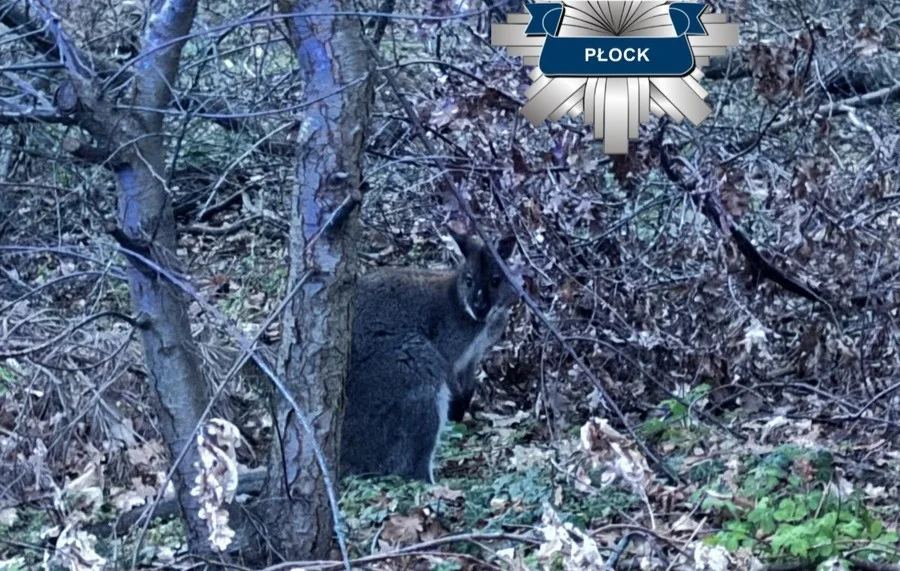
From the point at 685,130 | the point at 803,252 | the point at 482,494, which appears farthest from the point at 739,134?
the point at 482,494

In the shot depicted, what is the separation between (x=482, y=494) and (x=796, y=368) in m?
2.04

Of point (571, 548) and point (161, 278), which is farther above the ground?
point (161, 278)

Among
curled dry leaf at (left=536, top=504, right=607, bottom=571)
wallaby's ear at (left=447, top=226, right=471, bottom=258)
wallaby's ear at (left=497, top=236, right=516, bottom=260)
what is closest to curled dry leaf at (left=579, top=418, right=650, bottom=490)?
curled dry leaf at (left=536, top=504, right=607, bottom=571)

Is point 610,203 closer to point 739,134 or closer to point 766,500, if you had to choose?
point 739,134

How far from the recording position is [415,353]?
22.9ft

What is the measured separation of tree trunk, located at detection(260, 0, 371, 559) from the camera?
459cm

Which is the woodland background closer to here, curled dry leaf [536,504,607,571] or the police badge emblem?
the police badge emblem

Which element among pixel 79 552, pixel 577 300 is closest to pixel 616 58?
pixel 577 300

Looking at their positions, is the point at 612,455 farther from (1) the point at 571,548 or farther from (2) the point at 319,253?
(2) the point at 319,253

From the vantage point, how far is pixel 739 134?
7656 millimetres

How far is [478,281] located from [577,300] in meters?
0.65

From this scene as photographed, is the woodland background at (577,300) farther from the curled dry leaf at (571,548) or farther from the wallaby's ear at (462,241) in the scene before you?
Answer: the curled dry leaf at (571,548)

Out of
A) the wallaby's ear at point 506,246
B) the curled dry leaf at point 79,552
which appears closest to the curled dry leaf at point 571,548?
the curled dry leaf at point 79,552

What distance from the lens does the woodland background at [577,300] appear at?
17.1ft
